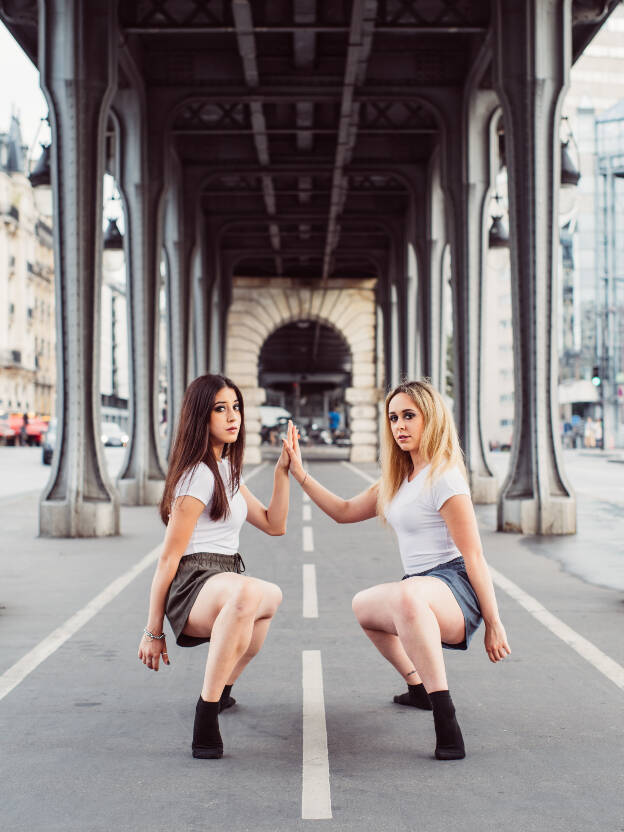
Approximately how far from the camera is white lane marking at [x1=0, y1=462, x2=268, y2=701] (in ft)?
22.0

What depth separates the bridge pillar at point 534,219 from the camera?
15820mm

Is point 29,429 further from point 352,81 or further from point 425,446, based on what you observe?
point 425,446

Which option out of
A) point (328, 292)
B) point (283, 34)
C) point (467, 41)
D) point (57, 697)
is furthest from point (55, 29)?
point (328, 292)

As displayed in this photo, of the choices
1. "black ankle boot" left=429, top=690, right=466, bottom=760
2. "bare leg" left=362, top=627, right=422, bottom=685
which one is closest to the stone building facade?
"bare leg" left=362, top=627, right=422, bottom=685

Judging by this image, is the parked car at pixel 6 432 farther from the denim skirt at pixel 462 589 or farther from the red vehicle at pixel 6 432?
the denim skirt at pixel 462 589

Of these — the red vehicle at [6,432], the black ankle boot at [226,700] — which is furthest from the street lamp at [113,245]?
the red vehicle at [6,432]

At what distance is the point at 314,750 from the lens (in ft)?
16.6

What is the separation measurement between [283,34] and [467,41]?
3.64m

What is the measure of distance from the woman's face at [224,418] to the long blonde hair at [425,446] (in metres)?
0.69

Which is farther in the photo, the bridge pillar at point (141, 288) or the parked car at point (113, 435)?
the parked car at point (113, 435)

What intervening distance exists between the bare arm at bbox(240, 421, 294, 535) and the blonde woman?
56 millimetres

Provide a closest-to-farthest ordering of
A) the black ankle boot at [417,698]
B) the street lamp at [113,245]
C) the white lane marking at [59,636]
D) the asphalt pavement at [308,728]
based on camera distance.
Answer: the asphalt pavement at [308,728], the black ankle boot at [417,698], the white lane marking at [59,636], the street lamp at [113,245]

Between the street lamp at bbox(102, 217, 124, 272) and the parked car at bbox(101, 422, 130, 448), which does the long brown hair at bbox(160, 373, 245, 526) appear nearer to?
the street lamp at bbox(102, 217, 124, 272)

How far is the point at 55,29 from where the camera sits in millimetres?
15602
